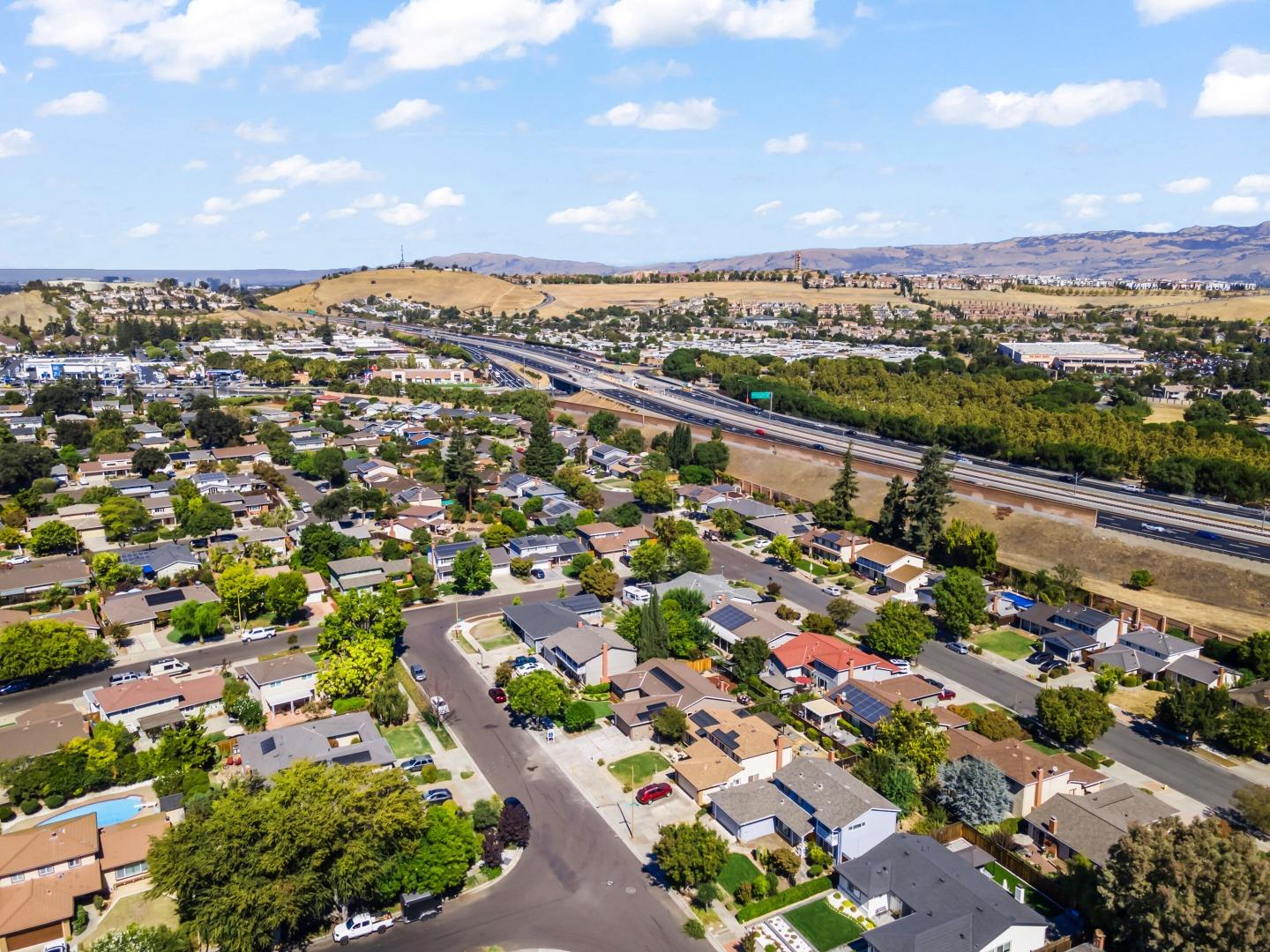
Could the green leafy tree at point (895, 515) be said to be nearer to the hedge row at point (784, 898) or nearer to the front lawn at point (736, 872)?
the front lawn at point (736, 872)

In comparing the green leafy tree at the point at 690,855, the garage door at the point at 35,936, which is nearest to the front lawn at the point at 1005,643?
the green leafy tree at the point at 690,855

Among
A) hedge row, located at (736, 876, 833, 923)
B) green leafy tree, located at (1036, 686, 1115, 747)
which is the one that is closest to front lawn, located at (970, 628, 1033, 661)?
green leafy tree, located at (1036, 686, 1115, 747)

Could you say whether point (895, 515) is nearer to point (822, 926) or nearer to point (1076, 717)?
point (1076, 717)

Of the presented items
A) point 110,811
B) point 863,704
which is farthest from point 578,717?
point 110,811

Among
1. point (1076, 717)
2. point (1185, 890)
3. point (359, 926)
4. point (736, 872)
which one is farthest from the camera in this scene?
point (1076, 717)

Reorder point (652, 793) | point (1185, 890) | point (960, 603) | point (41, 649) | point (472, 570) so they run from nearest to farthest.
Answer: point (1185, 890), point (652, 793), point (41, 649), point (960, 603), point (472, 570)

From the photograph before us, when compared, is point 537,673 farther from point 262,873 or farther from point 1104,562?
point 1104,562

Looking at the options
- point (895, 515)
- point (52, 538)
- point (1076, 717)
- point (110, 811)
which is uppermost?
point (52, 538)

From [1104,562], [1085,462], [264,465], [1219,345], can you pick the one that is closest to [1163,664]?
[1104,562]
